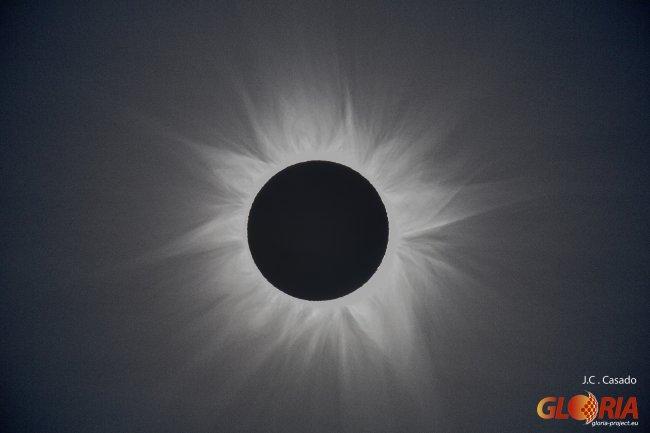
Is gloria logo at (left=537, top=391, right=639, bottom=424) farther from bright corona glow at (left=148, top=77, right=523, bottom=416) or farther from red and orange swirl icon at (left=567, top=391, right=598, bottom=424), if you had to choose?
bright corona glow at (left=148, top=77, right=523, bottom=416)

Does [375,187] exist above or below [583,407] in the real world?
above

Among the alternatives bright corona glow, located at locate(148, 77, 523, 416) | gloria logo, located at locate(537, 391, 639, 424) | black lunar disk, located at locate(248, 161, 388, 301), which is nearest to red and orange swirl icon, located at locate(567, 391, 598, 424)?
gloria logo, located at locate(537, 391, 639, 424)

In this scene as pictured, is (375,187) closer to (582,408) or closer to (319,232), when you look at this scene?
(319,232)

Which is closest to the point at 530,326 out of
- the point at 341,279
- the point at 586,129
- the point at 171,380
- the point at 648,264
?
the point at 648,264

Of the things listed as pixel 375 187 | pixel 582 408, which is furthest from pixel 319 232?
pixel 582 408

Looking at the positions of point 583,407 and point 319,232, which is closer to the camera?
point 319,232

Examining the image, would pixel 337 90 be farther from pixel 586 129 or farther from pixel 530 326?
pixel 530 326

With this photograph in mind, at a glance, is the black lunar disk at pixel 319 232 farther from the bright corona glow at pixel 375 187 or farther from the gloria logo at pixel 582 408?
the gloria logo at pixel 582 408

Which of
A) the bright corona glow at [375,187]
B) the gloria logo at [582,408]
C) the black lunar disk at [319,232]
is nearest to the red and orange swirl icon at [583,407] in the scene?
the gloria logo at [582,408]

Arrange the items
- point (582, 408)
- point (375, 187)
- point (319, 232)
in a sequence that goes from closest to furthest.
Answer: point (319, 232) < point (375, 187) < point (582, 408)
